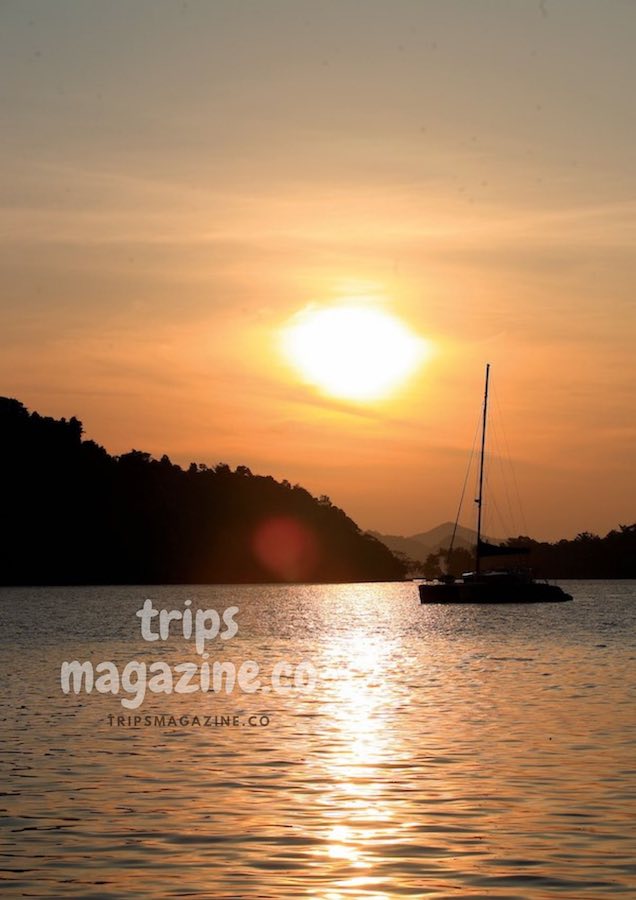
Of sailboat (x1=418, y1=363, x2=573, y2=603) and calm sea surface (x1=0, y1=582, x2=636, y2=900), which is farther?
sailboat (x1=418, y1=363, x2=573, y2=603)

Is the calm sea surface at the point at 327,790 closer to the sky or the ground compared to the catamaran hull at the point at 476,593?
closer to the ground

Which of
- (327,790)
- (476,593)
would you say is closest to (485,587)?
(476,593)

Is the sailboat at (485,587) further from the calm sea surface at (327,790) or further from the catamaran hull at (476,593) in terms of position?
the calm sea surface at (327,790)

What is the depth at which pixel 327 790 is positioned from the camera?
30.7m

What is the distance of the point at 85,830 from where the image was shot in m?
26.4

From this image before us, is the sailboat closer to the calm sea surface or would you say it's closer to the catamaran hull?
the catamaran hull

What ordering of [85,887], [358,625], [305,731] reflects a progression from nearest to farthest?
[85,887] < [305,731] < [358,625]

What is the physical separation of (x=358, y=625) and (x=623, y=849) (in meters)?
123

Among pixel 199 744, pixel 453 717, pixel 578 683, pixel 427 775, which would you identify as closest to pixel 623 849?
pixel 427 775

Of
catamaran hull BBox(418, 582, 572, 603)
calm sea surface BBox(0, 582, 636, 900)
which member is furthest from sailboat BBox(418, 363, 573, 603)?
calm sea surface BBox(0, 582, 636, 900)

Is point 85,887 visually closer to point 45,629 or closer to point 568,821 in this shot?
point 568,821

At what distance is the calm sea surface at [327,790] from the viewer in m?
22.8

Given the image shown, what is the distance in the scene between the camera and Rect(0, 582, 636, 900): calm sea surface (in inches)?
896

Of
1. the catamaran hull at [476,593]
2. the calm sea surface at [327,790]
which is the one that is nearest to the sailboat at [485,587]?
the catamaran hull at [476,593]
